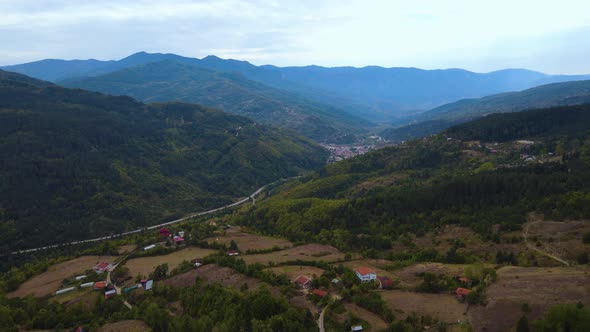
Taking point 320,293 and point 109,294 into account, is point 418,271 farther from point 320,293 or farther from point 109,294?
point 109,294

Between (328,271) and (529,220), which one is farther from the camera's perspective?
(529,220)

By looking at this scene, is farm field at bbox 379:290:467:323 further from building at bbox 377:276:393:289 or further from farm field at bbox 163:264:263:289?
farm field at bbox 163:264:263:289

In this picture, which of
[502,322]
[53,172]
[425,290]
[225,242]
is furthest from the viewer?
[53,172]

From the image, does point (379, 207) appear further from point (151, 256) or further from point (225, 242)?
point (151, 256)

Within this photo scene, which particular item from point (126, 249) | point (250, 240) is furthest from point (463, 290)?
point (126, 249)

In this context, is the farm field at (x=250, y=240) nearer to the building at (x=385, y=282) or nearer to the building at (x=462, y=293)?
the building at (x=385, y=282)

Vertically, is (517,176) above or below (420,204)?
above

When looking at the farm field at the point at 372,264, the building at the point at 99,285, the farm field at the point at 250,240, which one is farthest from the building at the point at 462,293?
the building at the point at 99,285

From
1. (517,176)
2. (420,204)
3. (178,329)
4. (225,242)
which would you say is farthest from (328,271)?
(517,176)
